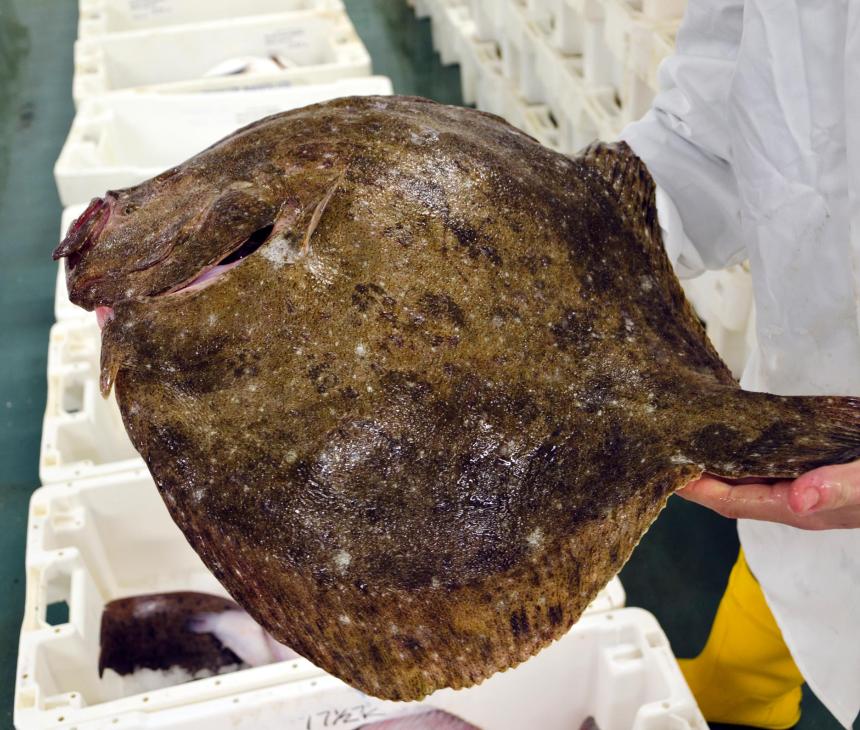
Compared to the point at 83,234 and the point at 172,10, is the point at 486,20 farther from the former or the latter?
the point at 83,234

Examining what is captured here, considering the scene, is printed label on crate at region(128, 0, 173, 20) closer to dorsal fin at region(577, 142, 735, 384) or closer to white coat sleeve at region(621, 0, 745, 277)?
white coat sleeve at region(621, 0, 745, 277)

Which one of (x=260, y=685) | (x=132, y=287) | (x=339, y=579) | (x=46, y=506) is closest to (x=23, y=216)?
(x=46, y=506)

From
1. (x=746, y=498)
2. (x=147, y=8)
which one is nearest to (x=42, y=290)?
(x=147, y=8)

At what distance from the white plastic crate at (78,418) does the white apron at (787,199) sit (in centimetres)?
169

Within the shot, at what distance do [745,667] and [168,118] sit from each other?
125 inches

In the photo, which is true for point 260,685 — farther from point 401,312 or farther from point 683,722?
point 401,312

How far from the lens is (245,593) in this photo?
115 cm

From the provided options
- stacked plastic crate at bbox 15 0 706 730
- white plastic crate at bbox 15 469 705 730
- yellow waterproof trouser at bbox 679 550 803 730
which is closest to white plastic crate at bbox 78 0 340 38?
stacked plastic crate at bbox 15 0 706 730

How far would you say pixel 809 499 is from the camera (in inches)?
40.2

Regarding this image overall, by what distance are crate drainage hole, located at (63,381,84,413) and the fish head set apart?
5.72 feet

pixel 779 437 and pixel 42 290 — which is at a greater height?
pixel 779 437

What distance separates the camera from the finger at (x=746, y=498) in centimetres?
110

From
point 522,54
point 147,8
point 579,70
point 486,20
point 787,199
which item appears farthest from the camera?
point 147,8

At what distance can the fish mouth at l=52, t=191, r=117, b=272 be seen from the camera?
1.29 meters
